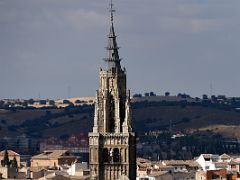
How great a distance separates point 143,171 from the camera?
6516 inches

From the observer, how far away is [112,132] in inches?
3949

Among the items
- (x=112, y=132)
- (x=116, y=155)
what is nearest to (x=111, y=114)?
(x=112, y=132)

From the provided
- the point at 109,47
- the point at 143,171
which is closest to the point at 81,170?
the point at 143,171

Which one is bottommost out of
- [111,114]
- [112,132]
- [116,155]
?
[116,155]

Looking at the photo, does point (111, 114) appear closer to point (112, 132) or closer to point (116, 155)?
point (112, 132)

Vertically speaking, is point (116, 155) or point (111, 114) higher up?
point (111, 114)

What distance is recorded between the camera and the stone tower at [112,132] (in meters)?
99.9

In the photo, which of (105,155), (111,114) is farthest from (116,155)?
(111,114)

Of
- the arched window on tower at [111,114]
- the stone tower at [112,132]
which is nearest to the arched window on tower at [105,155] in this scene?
the stone tower at [112,132]

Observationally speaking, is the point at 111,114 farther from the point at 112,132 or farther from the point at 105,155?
the point at 105,155

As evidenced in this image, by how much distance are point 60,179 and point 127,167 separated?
27.7 m

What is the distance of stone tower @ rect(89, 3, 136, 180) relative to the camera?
328 ft

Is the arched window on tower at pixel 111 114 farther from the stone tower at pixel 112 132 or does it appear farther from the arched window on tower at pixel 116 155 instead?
the arched window on tower at pixel 116 155

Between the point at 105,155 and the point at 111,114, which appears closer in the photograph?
the point at 105,155
